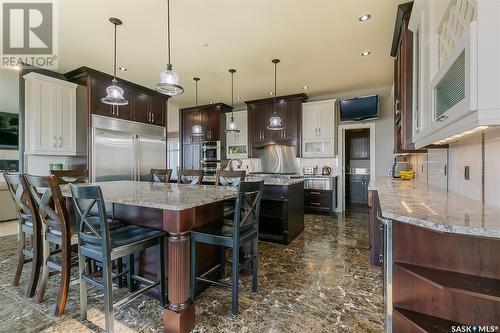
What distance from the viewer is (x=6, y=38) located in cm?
296

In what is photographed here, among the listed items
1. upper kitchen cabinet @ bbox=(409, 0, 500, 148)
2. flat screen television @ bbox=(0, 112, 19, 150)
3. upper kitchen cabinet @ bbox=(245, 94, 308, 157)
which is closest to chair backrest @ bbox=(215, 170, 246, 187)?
upper kitchen cabinet @ bbox=(409, 0, 500, 148)

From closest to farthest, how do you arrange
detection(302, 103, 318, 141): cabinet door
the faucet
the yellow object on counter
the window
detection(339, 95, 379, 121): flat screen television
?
the yellow object on counter
detection(339, 95, 379, 121): flat screen television
detection(302, 103, 318, 141): cabinet door
the faucet
the window

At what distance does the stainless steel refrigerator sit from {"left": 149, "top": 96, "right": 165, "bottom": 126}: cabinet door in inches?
5.6

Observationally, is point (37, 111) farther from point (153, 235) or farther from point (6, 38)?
point (153, 235)

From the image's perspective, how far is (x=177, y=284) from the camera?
155 centimetres

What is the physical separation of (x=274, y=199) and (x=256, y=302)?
158 centimetres

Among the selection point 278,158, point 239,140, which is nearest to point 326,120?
point 278,158

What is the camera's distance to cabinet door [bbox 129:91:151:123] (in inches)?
191

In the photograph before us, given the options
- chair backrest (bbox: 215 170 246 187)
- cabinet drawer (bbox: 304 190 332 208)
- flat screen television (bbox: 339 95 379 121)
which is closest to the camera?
chair backrest (bbox: 215 170 246 187)

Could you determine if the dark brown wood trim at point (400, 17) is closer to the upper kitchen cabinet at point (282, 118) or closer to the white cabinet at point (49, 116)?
the upper kitchen cabinet at point (282, 118)

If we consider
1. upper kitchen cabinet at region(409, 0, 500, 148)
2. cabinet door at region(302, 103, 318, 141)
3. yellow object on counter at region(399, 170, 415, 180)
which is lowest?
yellow object on counter at region(399, 170, 415, 180)

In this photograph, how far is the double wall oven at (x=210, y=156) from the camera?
20.8 ft

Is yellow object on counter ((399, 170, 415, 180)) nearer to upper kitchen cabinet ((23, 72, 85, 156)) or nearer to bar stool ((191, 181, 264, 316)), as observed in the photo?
bar stool ((191, 181, 264, 316))

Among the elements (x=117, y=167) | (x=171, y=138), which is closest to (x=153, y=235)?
(x=117, y=167)
